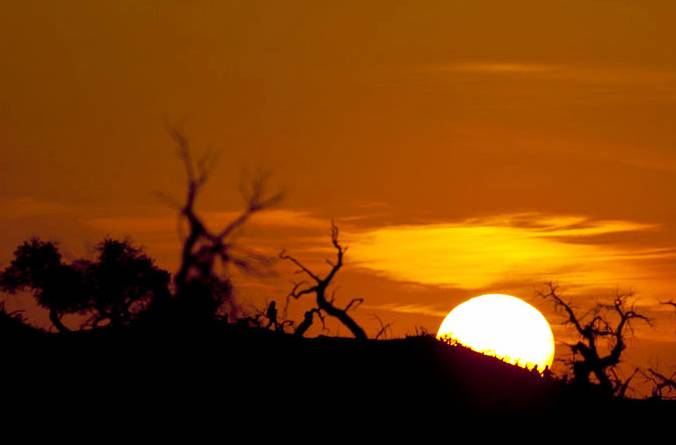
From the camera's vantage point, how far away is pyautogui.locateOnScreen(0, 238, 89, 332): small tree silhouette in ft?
246

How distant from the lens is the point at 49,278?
252 ft

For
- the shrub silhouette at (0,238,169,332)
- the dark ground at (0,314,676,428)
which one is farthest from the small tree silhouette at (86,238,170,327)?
the dark ground at (0,314,676,428)

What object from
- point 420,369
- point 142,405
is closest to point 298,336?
point 420,369

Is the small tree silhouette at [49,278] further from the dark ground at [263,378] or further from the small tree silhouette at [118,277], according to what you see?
the dark ground at [263,378]

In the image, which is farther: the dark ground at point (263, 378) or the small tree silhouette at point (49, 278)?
the small tree silhouette at point (49, 278)

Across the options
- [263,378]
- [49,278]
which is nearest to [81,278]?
[49,278]

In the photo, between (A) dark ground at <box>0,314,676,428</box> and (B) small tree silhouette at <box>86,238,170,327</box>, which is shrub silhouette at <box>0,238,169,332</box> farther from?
(A) dark ground at <box>0,314,676,428</box>

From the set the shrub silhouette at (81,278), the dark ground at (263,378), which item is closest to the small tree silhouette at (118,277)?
the shrub silhouette at (81,278)

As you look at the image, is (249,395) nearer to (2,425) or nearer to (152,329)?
(152,329)

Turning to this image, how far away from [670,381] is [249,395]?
104 feet

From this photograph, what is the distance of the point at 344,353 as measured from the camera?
46.1 metres

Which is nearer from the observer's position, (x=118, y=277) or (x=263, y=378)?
(x=263, y=378)

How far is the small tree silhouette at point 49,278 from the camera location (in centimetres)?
7500

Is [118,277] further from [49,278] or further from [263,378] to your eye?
→ [263,378]
